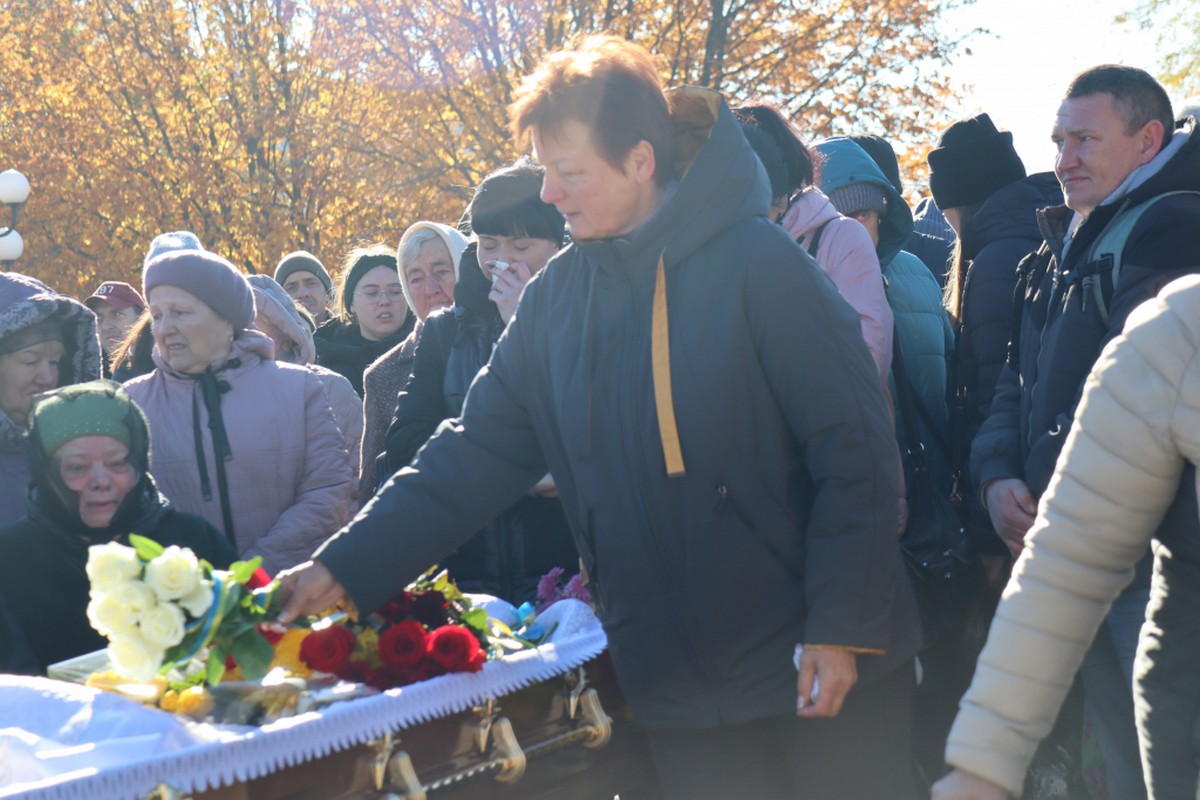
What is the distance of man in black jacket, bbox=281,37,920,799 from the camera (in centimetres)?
269

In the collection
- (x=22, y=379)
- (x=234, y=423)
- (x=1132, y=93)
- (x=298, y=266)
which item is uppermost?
(x=1132, y=93)

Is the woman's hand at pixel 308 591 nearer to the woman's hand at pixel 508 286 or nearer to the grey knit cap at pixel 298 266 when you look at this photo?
the woman's hand at pixel 508 286

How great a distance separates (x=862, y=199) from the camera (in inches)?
188

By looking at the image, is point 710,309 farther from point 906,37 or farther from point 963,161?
point 906,37

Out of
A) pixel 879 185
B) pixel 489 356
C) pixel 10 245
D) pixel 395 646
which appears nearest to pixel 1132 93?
pixel 879 185

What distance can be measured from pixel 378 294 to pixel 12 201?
8.38 m

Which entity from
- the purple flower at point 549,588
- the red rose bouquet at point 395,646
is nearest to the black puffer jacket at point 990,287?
the purple flower at point 549,588

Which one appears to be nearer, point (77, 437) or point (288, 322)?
point (77, 437)

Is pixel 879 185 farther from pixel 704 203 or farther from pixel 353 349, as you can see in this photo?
pixel 353 349

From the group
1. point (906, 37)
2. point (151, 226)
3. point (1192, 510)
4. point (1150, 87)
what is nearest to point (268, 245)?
point (151, 226)

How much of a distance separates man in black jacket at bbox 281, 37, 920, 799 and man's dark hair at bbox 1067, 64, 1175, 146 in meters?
1.29

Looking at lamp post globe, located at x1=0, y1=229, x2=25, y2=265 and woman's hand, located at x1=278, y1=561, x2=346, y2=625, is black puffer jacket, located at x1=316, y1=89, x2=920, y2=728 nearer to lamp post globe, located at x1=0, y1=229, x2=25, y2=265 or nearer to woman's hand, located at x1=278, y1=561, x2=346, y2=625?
woman's hand, located at x1=278, y1=561, x2=346, y2=625

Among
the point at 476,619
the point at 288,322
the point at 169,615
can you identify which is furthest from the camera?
the point at 288,322

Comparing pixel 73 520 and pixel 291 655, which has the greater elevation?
pixel 73 520
